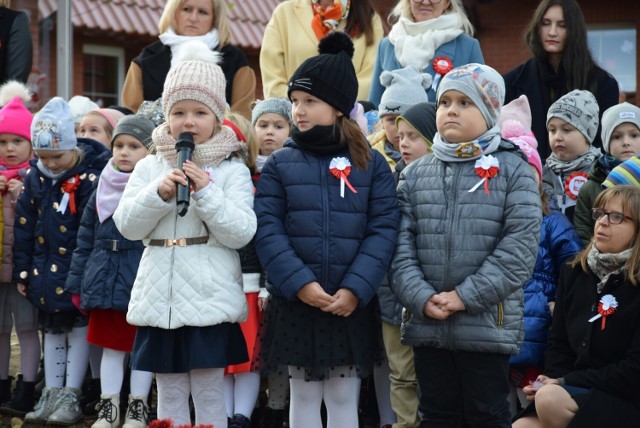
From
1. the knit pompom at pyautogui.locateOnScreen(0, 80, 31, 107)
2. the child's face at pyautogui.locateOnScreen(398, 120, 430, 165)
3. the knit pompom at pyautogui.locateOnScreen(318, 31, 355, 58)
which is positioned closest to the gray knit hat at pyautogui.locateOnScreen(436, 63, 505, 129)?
the knit pompom at pyautogui.locateOnScreen(318, 31, 355, 58)

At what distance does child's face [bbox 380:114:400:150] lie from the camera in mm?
5930

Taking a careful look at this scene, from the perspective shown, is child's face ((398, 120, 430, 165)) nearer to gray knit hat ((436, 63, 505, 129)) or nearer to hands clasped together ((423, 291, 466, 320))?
gray knit hat ((436, 63, 505, 129))

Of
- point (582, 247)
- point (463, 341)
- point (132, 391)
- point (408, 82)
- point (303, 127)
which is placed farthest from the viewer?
point (408, 82)

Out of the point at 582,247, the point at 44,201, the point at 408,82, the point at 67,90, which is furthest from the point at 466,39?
the point at 67,90

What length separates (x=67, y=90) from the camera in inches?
411

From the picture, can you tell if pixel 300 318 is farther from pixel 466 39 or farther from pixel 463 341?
pixel 466 39

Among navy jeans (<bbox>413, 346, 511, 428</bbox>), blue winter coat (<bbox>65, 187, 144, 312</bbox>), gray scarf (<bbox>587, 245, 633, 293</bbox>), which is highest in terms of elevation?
gray scarf (<bbox>587, 245, 633, 293</bbox>)

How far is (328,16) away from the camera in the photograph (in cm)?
694

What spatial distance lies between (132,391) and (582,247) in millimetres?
2687

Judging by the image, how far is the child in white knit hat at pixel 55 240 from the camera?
20.4ft

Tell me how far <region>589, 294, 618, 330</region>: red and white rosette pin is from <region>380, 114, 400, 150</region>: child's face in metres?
1.66

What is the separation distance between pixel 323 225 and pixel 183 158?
2.35 ft

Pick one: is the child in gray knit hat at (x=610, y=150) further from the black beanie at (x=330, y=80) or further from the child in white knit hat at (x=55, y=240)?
the child in white knit hat at (x=55, y=240)

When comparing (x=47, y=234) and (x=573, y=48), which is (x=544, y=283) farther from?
(x=47, y=234)
